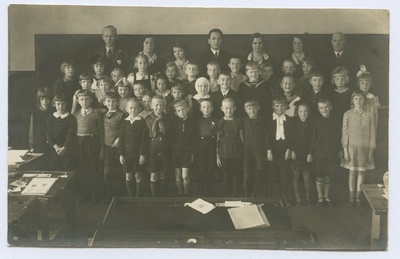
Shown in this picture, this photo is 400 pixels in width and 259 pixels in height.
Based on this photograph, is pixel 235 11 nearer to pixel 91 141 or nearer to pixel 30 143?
pixel 91 141

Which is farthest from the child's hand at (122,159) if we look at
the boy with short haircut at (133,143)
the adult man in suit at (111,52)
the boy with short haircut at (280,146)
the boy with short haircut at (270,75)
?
the boy with short haircut at (270,75)

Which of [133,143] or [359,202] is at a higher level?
[133,143]

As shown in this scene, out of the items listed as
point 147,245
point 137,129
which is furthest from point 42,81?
point 147,245

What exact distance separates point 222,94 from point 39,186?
1.44 m

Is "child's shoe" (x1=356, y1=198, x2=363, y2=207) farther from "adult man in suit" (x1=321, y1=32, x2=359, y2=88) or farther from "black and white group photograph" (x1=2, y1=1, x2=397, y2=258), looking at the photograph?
"adult man in suit" (x1=321, y1=32, x2=359, y2=88)

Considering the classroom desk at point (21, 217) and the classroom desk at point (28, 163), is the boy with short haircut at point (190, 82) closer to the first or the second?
the classroom desk at point (28, 163)

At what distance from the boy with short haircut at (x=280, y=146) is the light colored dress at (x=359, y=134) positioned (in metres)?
0.38

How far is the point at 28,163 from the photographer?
375cm

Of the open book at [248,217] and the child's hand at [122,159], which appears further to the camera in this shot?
the child's hand at [122,159]

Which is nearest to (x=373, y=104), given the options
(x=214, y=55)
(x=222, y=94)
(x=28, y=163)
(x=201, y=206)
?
(x=222, y=94)

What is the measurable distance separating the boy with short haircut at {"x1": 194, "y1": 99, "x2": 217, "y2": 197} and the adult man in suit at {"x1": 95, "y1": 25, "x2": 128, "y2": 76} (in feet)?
2.06

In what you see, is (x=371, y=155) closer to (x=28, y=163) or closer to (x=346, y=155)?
(x=346, y=155)

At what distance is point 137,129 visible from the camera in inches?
147

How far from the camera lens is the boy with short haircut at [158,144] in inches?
147
